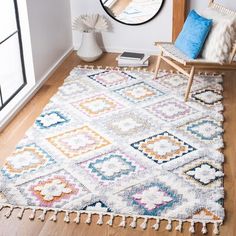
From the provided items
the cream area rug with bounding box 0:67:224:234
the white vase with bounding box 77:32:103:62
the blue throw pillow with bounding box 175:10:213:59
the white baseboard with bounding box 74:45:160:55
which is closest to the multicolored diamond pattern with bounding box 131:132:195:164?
the cream area rug with bounding box 0:67:224:234

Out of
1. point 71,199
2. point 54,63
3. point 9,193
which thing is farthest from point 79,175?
point 54,63

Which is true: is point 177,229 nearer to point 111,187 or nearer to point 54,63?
point 111,187

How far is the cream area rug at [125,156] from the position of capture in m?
2.32

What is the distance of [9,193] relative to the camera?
95.8 inches

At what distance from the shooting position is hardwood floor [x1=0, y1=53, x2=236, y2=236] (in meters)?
→ 2.17

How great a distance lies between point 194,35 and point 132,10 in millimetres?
1007

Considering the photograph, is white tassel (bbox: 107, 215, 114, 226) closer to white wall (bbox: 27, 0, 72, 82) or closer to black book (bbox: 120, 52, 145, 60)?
white wall (bbox: 27, 0, 72, 82)

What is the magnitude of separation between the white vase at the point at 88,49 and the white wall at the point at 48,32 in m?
0.23

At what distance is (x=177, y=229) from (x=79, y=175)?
2.28ft

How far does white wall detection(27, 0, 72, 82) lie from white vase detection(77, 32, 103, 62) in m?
0.23

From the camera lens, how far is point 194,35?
346cm

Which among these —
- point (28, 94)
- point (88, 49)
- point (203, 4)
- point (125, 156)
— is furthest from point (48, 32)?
point (125, 156)

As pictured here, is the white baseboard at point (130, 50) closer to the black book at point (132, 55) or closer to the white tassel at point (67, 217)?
the black book at point (132, 55)

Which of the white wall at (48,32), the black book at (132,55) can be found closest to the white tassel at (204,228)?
the white wall at (48,32)
